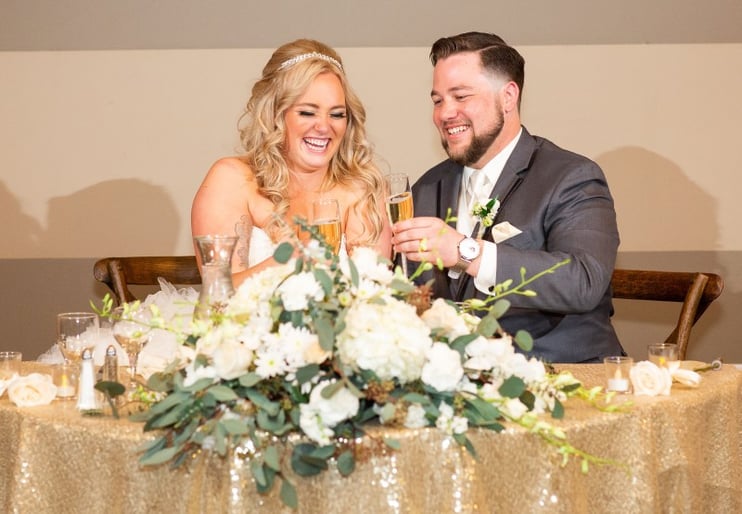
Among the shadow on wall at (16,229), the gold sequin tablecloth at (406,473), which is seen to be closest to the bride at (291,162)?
the shadow on wall at (16,229)

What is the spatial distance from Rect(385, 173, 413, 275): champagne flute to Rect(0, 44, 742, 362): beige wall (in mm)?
2200

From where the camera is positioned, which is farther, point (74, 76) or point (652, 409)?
point (74, 76)

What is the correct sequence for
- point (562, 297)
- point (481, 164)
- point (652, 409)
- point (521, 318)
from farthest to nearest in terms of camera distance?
point (481, 164)
point (521, 318)
point (562, 297)
point (652, 409)

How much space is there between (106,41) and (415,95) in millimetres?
1507

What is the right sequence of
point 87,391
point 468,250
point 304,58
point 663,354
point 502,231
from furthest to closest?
point 304,58 → point 502,231 → point 468,250 → point 663,354 → point 87,391

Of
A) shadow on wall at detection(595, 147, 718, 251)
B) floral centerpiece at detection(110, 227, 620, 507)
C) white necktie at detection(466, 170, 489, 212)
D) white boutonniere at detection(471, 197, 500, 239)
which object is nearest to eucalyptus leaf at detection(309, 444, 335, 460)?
floral centerpiece at detection(110, 227, 620, 507)

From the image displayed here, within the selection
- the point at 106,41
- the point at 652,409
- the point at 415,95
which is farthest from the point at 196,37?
the point at 652,409

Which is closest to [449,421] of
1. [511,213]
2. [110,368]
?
[110,368]

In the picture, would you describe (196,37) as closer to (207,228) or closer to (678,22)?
(207,228)

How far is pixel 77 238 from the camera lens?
493cm

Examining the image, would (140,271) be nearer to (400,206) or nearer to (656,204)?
(400,206)

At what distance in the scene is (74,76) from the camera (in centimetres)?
489

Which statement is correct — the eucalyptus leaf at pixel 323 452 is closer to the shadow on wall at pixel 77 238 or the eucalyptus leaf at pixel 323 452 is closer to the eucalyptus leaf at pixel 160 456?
the eucalyptus leaf at pixel 160 456

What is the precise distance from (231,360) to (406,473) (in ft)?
1.26
